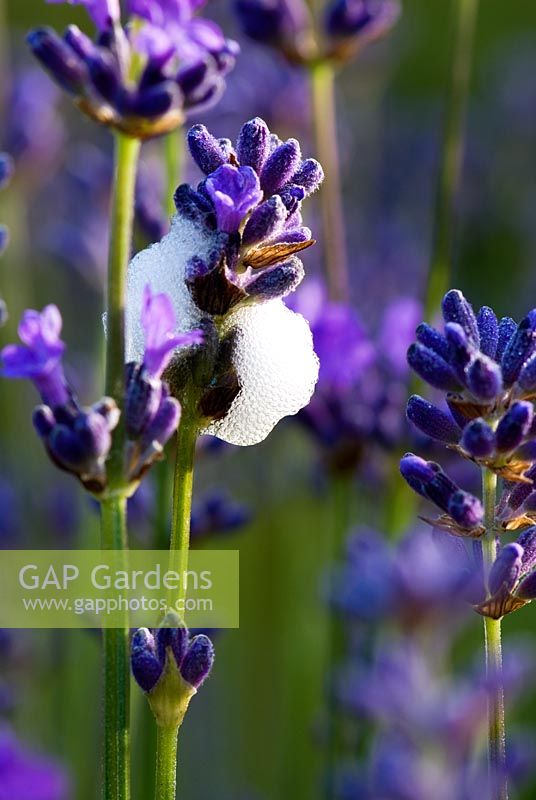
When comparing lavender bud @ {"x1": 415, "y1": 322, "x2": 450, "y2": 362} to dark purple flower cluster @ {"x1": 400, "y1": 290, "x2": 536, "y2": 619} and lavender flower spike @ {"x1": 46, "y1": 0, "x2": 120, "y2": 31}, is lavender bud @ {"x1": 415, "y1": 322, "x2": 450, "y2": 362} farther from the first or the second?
lavender flower spike @ {"x1": 46, "y1": 0, "x2": 120, "y2": 31}

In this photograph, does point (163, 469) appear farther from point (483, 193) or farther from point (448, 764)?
point (483, 193)

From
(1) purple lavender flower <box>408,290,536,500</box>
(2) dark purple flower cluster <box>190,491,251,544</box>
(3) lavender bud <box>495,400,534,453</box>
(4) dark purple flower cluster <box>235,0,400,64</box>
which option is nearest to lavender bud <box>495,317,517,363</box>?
(1) purple lavender flower <box>408,290,536,500</box>

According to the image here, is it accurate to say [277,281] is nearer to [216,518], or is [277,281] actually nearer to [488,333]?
[488,333]

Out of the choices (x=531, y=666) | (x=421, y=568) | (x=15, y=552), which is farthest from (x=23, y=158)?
(x=421, y=568)

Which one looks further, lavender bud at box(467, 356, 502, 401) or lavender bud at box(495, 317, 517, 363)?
lavender bud at box(495, 317, 517, 363)

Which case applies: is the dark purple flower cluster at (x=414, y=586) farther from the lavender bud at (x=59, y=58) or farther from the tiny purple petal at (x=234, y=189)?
the lavender bud at (x=59, y=58)

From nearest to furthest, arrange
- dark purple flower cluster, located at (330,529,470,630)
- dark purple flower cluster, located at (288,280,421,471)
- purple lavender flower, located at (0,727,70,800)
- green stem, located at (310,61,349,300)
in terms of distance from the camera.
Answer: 1. dark purple flower cluster, located at (330,529,470,630)
2. purple lavender flower, located at (0,727,70,800)
3. dark purple flower cluster, located at (288,280,421,471)
4. green stem, located at (310,61,349,300)
